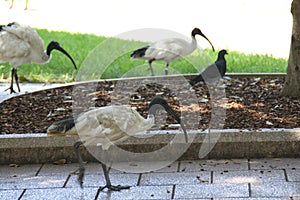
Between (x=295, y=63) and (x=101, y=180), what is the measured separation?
351 centimetres

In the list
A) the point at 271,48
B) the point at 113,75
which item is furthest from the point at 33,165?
the point at 271,48

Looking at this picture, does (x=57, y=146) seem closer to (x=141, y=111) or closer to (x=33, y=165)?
(x=33, y=165)

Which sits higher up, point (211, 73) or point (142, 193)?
point (211, 73)

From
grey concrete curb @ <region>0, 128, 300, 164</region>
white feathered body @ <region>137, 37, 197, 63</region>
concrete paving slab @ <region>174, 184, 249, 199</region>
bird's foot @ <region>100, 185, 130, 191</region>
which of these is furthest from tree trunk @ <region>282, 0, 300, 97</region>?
bird's foot @ <region>100, 185, 130, 191</region>

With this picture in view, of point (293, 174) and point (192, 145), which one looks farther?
point (192, 145)

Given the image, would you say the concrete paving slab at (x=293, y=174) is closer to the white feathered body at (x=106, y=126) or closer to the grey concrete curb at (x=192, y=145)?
the grey concrete curb at (x=192, y=145)

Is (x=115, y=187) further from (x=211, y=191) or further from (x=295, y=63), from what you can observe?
(x=295, y=63)

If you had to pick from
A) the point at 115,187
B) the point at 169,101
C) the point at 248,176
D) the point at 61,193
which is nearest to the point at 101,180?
the point at 115,187

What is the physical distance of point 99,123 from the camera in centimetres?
618

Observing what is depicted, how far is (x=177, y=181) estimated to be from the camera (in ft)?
20.8

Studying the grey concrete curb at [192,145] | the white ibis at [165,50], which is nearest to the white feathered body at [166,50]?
the white ibis at [165,50]

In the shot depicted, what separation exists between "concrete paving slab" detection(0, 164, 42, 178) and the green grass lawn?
14.9 ft

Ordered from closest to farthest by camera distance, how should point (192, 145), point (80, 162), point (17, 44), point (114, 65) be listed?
point (80, 162) < point (192, 145) < point (17, 44) < point (114, 65)

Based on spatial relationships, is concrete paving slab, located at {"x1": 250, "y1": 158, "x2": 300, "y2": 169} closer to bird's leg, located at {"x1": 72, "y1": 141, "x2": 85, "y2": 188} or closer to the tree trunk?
bird's leg, located at {"x1": 72, "y1": 141, "x2": 85, "y2": 188}
